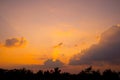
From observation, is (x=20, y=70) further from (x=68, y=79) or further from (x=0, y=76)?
(x=68, y=79)

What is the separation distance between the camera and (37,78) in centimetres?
9556

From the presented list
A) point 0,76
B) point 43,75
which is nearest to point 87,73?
point 43,75

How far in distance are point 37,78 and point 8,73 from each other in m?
10.6

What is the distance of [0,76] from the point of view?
296ft

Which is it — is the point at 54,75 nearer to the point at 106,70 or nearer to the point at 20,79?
the point at 20,79

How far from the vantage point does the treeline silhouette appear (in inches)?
3617

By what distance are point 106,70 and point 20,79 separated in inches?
1198

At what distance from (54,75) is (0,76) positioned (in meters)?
18.9

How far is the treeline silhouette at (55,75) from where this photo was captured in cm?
9188

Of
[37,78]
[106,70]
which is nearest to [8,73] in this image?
[37,78]

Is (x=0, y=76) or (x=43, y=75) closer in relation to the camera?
(x=0, y=76)

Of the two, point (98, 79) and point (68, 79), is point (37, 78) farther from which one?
point (98, 79)

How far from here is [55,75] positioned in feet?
310

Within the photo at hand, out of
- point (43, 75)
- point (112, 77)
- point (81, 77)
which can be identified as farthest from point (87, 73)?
point (43, 75)
